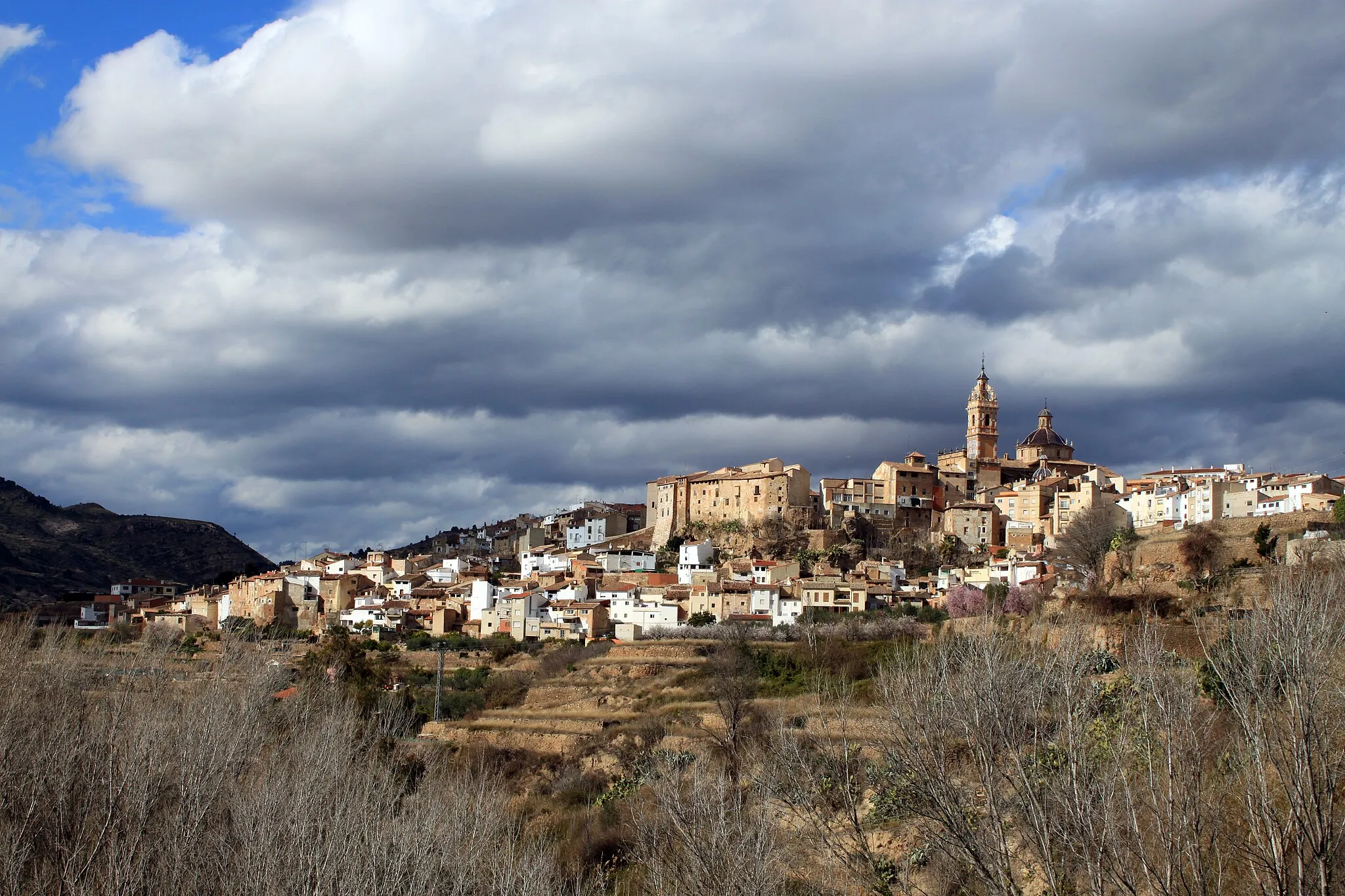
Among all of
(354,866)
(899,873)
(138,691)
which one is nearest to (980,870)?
(354,866)

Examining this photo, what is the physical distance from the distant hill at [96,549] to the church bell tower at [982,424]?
56.5 metres

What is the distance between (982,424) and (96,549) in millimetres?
76633

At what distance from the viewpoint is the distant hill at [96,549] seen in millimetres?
104062

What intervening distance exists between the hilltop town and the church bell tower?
14 centimetres

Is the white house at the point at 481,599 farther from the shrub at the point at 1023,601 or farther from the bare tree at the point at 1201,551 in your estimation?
the bare tree at the point at 1201,551

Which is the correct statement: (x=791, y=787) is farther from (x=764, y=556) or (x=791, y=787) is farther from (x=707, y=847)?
(x=764, y=556)

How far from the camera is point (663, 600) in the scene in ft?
215

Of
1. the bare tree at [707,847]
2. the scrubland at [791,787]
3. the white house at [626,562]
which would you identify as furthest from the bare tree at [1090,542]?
the bare tree at [707,847]

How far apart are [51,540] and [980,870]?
113 m

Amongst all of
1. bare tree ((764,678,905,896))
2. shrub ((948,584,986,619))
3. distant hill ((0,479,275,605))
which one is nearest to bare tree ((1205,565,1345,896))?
bare tree ((764,678,905,896))

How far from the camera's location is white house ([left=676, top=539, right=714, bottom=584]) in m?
75.8

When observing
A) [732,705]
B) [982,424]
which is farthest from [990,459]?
[732,705]

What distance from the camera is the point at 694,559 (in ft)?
261

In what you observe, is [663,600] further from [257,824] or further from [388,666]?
[257,824]
